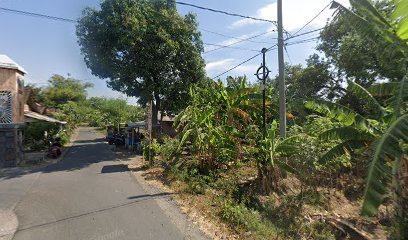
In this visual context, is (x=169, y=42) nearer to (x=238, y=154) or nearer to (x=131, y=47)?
(x=131, y=47)

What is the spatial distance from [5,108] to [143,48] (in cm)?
822

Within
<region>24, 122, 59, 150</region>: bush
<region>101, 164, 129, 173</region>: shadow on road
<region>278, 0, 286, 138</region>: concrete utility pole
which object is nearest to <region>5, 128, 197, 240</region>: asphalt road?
<region>101, 164, 129, 173</region>: shadow on road

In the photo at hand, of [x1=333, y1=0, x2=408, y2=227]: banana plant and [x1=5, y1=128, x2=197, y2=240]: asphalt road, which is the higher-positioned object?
[x1=333, y1=0, x2=408, y2=227]: banana plant

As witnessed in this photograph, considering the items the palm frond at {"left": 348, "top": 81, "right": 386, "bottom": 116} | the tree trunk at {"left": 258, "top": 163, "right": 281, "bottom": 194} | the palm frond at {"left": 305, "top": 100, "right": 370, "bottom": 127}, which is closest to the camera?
the palm frond at {"left": 305, "top": 100, "right": 370, "bottom": 127}

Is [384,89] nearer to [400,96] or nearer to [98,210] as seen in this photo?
[400,96]

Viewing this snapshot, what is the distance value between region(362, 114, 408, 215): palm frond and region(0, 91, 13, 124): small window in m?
16.2

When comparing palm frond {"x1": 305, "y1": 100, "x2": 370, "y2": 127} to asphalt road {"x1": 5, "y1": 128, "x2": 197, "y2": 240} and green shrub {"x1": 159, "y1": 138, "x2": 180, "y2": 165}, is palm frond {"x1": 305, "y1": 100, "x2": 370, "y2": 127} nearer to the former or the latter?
asphalt road {"x1": 5, "y1": 128, "x2": 197, "y2": 240}

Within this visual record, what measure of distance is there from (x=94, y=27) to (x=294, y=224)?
1594 centimetres

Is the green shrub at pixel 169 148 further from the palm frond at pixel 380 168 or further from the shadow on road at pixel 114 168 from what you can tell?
the palm frond at pixel 380 168

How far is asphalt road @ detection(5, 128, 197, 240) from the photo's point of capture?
6.01 metres

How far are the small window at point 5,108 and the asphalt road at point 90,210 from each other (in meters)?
4.88

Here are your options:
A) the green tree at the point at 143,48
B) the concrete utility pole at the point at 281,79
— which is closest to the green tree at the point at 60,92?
the green tree at the point at 143,48

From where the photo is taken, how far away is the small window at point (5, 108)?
560 inches

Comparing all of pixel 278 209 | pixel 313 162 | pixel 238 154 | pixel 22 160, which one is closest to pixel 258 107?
pixel 238 154
